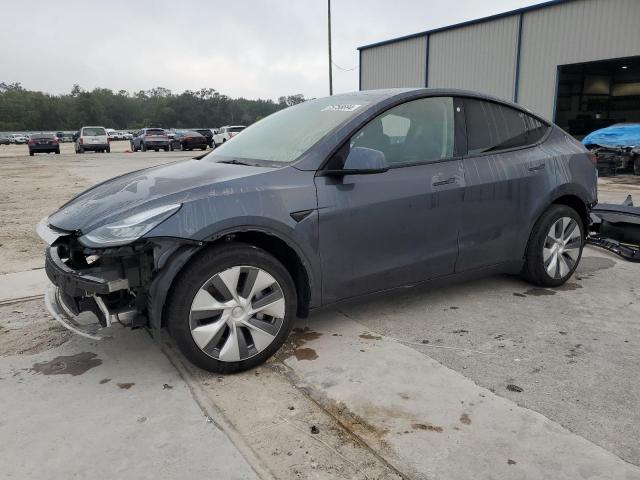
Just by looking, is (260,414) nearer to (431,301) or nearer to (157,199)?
(157,199)

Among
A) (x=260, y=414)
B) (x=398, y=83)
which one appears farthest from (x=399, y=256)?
(x=398, y=83)

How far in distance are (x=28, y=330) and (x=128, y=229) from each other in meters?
1.56

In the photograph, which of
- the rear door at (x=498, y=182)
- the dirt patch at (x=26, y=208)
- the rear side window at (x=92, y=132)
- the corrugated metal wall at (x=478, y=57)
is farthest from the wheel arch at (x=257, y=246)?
the rear side window at (x=92, y=132)

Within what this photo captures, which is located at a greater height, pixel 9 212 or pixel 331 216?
pixel 331 216

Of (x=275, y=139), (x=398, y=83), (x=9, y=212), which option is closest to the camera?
(x=275, y=139)

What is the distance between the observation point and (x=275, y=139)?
363 cm

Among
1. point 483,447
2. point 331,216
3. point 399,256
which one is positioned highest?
point 331,216

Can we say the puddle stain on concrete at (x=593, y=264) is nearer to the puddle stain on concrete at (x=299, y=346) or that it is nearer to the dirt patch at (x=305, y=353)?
the puddle stain on concrete at (x=299, y=346)

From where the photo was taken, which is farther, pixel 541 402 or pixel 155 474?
pixel 541 402

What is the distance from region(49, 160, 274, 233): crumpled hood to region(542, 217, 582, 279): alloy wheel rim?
8.06 feet

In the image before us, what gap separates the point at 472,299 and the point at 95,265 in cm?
275

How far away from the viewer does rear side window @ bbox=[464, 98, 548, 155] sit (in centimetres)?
382

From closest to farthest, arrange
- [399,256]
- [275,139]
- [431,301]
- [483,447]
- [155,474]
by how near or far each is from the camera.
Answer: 1. [155,474]
2. [483,447]
3. [399,256]
4. [275,139]
5. [431,301]

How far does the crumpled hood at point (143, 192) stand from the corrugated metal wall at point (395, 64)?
21.4 meters
